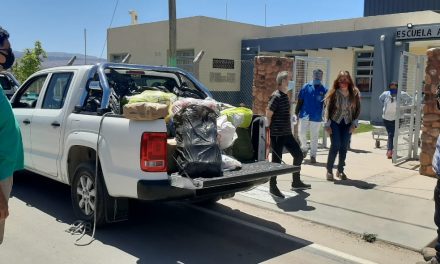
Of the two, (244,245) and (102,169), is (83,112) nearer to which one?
(102,169)

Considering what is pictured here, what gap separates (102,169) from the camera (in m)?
5.02

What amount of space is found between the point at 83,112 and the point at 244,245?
2468 mm

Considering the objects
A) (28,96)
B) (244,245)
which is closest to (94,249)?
(244,245)

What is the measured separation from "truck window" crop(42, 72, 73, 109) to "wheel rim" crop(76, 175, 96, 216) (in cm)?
115

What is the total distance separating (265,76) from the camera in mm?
12750

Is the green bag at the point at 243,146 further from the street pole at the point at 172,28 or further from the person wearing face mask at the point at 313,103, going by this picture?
the street pole at the point at 172,28

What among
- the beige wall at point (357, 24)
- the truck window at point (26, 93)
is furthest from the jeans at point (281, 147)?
the beige wall at point (357, 24)

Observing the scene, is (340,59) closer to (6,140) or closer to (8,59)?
(8,59)

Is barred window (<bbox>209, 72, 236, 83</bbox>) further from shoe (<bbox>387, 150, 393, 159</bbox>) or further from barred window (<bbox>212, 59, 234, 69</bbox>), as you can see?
shoe (<bbox>387, 150, 393, 159</bbox>)

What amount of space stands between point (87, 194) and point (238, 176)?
1.83 meters

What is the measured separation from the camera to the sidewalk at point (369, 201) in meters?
5.71

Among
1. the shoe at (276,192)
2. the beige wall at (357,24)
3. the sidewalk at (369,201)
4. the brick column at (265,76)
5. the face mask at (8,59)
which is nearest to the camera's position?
the face mask at (8,59)

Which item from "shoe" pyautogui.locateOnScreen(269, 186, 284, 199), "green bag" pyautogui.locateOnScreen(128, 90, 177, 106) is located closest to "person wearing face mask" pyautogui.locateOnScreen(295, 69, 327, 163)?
"shoe" pyautogui.locateOnScreen(269, 186, 284, 199)

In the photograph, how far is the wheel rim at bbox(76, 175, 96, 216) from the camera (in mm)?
5312
